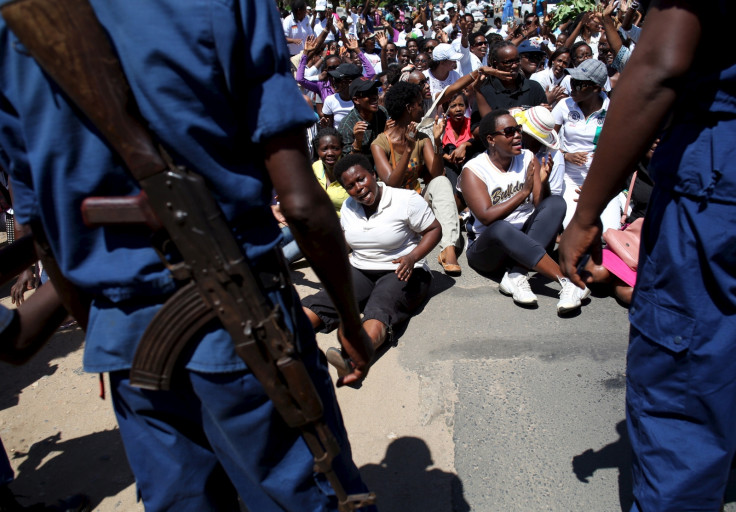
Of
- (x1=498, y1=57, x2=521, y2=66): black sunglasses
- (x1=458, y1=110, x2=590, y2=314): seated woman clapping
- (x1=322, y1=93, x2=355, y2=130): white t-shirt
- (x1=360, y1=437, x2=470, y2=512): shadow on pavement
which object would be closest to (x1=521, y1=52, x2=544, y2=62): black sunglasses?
(x1=498, y1=57, x2=521, y2=66): black sunglasses

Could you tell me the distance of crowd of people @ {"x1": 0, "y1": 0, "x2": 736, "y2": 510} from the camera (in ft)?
3.43

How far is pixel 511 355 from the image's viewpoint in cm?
303

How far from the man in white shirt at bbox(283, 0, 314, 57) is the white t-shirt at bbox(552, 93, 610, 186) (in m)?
5.22

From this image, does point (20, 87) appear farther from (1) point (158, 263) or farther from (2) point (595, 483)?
(2) point (595, 483)

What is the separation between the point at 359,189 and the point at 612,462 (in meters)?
2.12

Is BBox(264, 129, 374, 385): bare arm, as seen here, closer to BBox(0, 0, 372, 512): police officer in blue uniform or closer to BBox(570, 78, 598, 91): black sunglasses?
BBox(0, 0, 372, 512): police officer in blue uniform

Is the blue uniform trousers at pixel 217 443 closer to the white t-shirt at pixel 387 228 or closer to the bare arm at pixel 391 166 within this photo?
the white t-shirt at pixel 387 228

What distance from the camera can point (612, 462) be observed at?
2217 mm

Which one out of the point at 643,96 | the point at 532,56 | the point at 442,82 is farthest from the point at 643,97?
the point at 532,56

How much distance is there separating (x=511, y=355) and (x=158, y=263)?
237 cm

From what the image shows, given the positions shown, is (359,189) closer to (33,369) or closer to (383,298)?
(383,298)

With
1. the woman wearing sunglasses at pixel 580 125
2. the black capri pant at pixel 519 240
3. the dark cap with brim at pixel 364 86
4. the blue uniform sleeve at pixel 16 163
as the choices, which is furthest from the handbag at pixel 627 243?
the blue uniform sleeve at pixel 16 163

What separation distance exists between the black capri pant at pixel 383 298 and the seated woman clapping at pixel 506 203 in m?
0.60

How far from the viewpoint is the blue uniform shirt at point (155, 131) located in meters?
0.96
